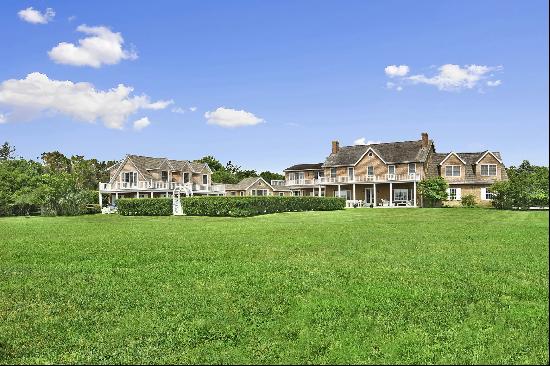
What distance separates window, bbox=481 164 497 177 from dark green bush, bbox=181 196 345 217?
23335 millimetres

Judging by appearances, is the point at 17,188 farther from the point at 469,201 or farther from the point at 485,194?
the point at 485,194

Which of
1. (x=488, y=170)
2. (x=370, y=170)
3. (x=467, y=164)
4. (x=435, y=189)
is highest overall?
(x=467, y=164)

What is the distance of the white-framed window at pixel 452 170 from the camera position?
209 ft

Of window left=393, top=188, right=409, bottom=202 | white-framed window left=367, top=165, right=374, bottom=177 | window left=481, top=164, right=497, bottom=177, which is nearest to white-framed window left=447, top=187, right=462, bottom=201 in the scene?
window left=481, top=164, right=497, bottom=177

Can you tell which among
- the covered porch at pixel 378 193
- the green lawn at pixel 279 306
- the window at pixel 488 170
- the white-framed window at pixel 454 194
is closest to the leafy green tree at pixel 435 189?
the covered porch at pixel 378 193

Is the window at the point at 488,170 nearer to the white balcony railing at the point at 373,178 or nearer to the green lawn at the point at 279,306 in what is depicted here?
the white balcony railing at the point at 373,178

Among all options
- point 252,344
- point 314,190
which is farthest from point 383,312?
point 314,190

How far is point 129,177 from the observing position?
6862cm

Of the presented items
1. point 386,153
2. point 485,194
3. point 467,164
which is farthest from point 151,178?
point 485,194

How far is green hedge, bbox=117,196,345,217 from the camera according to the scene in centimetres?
4503

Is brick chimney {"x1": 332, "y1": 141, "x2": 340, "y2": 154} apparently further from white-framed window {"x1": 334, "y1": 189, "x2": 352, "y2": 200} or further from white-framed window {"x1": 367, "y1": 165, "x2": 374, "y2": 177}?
white-framed window {"x1": 367, "y1": 165, "x2": 374, "y2": 177}

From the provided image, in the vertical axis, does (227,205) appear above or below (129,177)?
below

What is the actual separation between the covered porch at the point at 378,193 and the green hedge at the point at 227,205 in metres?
9.46

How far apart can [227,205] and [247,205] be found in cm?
193
